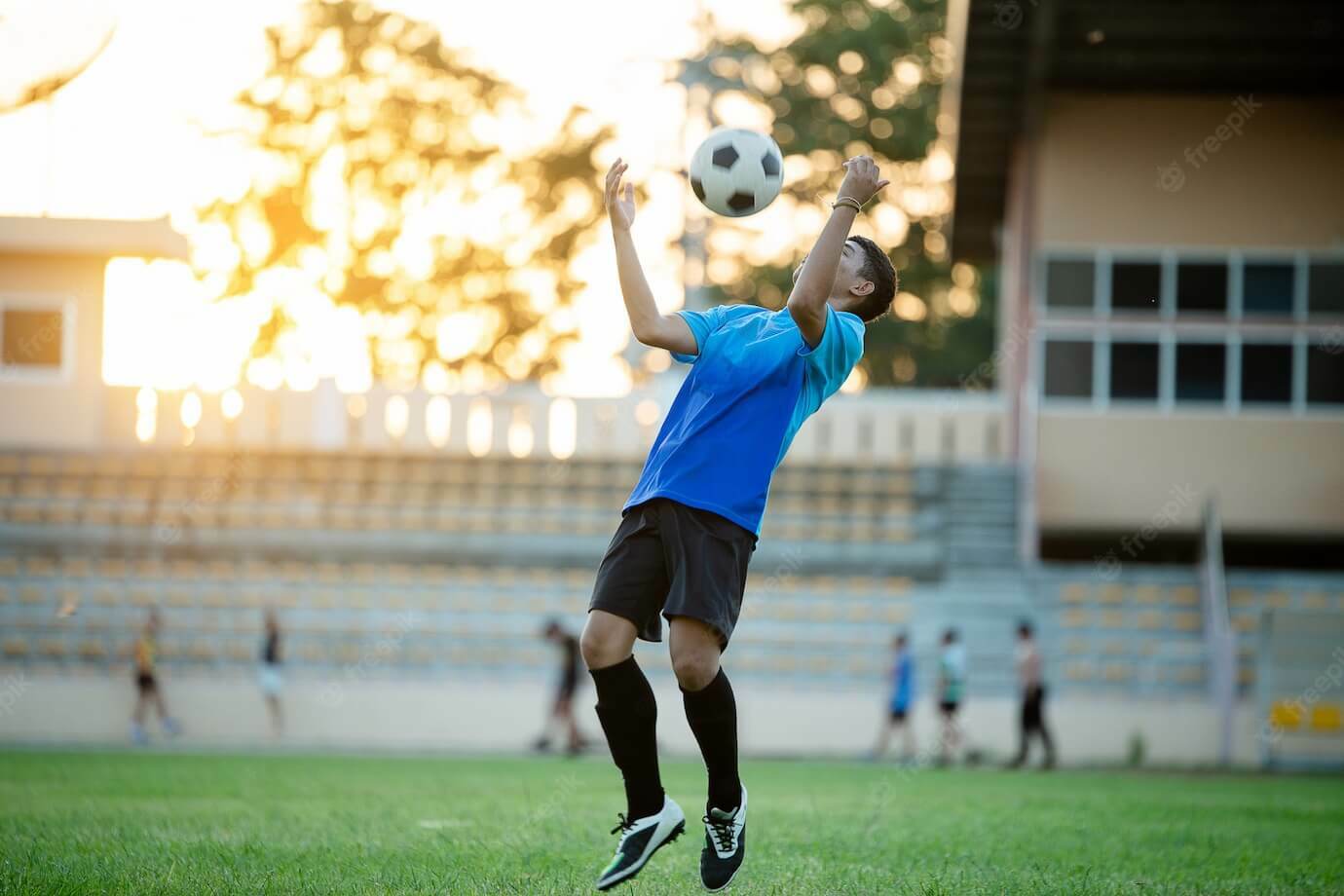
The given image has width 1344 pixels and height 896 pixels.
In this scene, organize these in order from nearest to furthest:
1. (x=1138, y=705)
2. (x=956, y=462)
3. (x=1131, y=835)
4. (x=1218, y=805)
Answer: (x=1131, y=835) → (x=1218, y=805) → (x=1138, y=705) → (x=956, y=462)

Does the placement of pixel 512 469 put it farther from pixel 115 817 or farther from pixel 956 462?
pixel 115 817

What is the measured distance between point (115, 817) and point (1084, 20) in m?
18.4

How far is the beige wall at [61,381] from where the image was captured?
1097 inches

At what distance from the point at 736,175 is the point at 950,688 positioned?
1522 cm

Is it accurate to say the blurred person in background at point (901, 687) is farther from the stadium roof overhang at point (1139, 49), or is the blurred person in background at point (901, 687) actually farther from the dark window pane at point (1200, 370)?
the stadium roof overhang at point (1139, 49)

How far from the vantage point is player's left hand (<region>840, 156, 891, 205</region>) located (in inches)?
209

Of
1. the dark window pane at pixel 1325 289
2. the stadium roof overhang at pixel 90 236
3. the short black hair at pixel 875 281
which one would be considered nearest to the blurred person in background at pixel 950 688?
the dark window pane at pixel 1325 289

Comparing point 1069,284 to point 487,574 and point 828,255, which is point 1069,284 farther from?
point 828,255

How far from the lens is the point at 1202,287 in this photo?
82.4ft

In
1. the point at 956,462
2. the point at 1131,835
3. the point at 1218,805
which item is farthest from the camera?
the point at 956,462

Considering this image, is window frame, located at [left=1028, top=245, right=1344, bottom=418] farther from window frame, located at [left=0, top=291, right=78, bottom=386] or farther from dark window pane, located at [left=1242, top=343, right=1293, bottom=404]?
window frame, located at [left=0, top=291, right=78, bottom=386]

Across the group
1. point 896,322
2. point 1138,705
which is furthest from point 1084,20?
point 896,322

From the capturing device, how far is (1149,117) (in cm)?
2525

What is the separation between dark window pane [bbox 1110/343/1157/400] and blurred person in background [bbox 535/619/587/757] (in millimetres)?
8807
